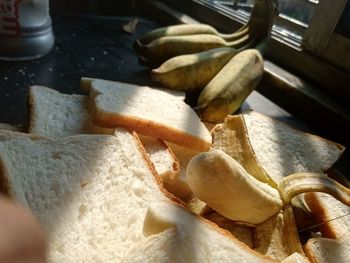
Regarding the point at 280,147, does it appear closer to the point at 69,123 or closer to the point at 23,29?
the point at 69,123

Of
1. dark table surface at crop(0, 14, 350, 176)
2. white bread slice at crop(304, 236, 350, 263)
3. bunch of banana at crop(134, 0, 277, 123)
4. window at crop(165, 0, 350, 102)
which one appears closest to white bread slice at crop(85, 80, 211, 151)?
bunch of banana at crop(134, 0, 277, 123)

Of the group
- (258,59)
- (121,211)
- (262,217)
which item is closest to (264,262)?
(262,217)

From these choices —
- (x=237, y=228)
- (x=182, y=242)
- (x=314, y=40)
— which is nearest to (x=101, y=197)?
(x=182, y=242)

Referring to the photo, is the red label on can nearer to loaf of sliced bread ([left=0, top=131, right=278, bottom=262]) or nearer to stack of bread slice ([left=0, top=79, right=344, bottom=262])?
stack of bread slice ([left=0, top=79, right=344, bottom=262])

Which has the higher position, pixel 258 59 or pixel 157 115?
pixel 258 59

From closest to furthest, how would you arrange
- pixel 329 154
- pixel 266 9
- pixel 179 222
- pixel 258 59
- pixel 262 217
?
pixel 179 222
pixel 262 217
pixel 329 154
pixel 258 59
pixel 266 9

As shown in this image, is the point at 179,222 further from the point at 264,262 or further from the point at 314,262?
the point at 314,262

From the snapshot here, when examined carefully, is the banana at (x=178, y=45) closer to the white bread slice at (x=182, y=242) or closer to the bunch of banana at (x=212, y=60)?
the bunch of banana at (x=212, y=60)
